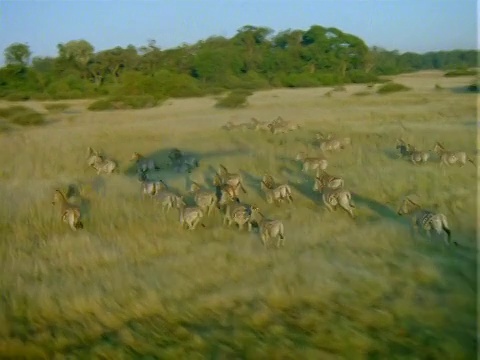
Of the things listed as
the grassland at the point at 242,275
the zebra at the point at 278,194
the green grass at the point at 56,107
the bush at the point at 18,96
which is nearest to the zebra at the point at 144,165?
the grassland at the point at 242,275

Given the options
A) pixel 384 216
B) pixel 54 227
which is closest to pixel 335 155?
pixel 384 216

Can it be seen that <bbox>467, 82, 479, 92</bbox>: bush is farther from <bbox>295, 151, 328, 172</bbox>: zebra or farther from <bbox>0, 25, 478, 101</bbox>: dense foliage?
<bbox>295, 151, 328, 172</bbox>: zebra

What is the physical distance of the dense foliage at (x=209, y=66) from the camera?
3403 cm

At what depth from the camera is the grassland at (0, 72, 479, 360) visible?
16.7ft

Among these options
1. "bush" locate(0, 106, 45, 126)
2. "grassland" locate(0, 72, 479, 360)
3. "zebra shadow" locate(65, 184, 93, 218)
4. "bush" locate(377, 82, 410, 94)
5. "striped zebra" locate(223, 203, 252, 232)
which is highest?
"bush" locate(377, 82, 410, 94)

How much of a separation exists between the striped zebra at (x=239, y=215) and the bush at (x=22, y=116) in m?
18.0

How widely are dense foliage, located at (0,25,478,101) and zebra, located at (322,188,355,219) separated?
78.3 ft

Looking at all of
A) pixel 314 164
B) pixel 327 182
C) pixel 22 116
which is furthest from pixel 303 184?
pixel 22 116

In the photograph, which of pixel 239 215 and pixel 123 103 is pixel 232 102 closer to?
pixel 123 103

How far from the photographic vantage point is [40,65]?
37.9m

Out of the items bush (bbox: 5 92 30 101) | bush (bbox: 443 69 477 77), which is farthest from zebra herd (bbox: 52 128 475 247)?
bush (bbox: 443 69 477 77)

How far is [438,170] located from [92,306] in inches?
302

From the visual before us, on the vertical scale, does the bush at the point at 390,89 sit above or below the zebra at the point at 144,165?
above

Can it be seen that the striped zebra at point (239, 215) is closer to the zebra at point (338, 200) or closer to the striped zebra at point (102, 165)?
the zebra at point (338, 200)
